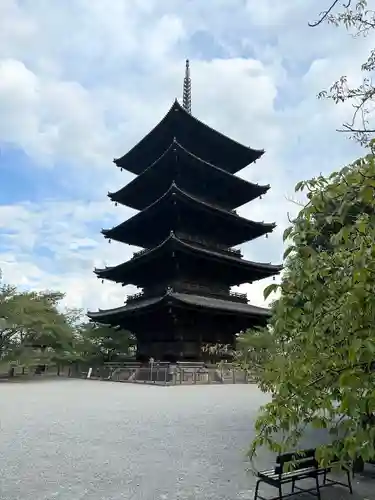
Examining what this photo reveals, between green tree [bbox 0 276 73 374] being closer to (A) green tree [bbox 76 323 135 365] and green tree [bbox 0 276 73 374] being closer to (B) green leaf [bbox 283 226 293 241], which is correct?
(A) green tree [bbox 76 323 135 365]

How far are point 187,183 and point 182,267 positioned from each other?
5486mm

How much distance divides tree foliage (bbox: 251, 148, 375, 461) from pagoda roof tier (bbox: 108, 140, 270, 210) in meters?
21.6

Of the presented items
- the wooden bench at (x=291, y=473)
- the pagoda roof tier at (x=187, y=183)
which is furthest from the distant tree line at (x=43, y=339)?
the wooden bench at (x=291, y=473)

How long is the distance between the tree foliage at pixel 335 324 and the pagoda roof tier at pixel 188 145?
75.8 feet

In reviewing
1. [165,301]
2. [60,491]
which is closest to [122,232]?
[165,301]

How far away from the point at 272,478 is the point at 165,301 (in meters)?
16.5

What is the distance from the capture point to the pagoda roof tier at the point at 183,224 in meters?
23.4

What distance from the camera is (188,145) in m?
26.7

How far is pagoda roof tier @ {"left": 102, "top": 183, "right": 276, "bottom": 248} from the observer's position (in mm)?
23359

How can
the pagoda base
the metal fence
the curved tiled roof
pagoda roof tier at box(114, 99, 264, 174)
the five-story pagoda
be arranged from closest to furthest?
1. the metal fence
2. the curved tiled roof
3. the pagoda base
4. the five-story pagoda
5. pagoda roof tier at box(114, 99, 264, 174)

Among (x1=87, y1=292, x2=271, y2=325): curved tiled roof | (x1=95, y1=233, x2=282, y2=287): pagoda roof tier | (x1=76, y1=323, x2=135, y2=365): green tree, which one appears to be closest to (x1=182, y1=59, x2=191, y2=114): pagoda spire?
(x1=95, y1=233, x2=282, y2=287): pagoda roof tier

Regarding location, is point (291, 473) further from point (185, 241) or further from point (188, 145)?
point (188, 145)

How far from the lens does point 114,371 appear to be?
22688 mm

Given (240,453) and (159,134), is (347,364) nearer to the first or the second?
Result: (240,453)
